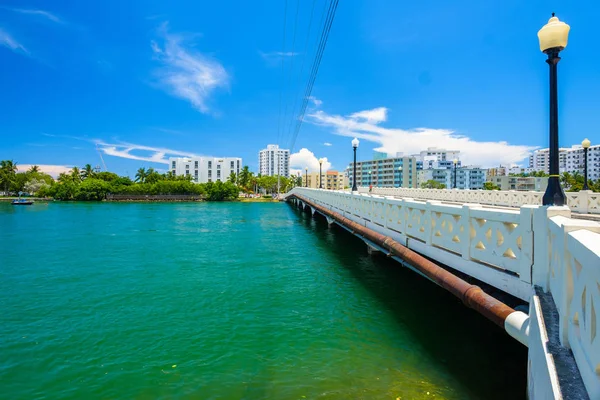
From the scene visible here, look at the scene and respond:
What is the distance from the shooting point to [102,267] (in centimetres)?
1602

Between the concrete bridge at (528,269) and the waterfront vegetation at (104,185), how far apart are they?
11397cm

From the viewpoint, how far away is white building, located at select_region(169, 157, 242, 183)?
183500 mm

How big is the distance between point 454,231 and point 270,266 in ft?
33.2

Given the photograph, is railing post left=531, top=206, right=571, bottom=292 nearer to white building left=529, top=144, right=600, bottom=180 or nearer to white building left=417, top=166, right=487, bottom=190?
white building left=417, top=166, right=487, bottom=190

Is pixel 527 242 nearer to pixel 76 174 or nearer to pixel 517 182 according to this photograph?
pixel 517 182

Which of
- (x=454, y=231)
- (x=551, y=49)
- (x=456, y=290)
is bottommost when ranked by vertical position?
(x=456, y=290)

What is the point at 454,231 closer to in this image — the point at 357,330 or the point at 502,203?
the point at 357,330

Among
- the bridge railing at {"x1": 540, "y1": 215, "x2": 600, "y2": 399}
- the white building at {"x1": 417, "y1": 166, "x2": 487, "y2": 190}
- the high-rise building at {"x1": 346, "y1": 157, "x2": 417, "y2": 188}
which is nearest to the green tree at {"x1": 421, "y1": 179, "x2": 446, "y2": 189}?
the high-rise building at {"x1": 346, "y1": 157, "x2": 417, "y2": 188}

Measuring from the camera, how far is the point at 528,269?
503cm

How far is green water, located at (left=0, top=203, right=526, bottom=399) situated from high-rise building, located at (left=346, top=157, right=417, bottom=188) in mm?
114070

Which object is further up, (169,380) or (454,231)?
(454,231)

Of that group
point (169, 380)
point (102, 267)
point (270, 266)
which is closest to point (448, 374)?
point (169, 380)

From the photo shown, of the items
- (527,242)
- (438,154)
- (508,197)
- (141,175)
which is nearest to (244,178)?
(141,175)

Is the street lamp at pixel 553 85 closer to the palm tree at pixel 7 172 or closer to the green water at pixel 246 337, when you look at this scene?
the green water at pixel 246 337
